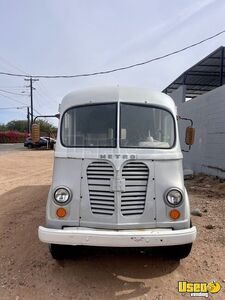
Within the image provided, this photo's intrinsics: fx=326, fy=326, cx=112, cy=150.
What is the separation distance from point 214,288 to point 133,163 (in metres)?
1.81

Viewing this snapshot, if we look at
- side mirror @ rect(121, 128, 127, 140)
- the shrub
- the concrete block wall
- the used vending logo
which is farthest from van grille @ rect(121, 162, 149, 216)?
the shrub

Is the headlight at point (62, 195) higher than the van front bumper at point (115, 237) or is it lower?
higher

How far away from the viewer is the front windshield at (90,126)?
459 centimetres

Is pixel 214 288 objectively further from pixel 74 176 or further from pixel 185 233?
pixel 74 176

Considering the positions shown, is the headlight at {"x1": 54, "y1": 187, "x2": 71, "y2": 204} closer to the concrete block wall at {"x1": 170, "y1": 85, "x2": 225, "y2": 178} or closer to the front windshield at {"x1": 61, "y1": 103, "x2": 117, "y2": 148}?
the front windshield at {"x1": 61, "y1": 103, "x2": 117, "y2": 148}

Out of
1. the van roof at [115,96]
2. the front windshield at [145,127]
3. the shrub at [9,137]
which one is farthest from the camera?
the shrub at [9,137]

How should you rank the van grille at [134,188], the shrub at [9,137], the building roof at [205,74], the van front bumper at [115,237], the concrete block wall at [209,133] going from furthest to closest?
the shrub at [9,137] → the building roof at [205,74] → the concrete block wall at [209,133] → the van grille at [134,188] → the van front bumper at [115,237]

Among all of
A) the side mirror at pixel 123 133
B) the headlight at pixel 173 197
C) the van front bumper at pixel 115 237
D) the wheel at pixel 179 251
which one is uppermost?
the side mirror at pixel 123 133

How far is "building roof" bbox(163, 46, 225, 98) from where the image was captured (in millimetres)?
14531

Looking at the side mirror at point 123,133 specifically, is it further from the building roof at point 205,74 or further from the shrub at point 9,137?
the shrub at point 9,137

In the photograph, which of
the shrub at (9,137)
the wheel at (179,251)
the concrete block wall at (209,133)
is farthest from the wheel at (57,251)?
the shrub at (9,137)

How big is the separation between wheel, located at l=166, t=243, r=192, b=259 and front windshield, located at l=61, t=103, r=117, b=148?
5.64 ft

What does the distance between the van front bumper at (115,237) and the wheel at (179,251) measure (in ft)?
1.82

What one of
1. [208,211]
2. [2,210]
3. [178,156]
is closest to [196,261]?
[178,156]
